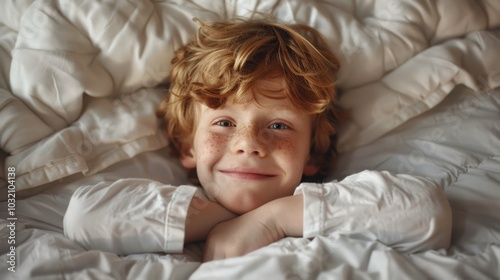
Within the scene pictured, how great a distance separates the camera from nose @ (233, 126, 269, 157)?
1085 mm

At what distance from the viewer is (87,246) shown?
0.94m

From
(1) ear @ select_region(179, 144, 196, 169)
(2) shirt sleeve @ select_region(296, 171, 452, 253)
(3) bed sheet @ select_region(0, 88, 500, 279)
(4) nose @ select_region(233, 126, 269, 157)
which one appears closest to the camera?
(3) bed sheet @ select_region(0, 88, 500, 279)

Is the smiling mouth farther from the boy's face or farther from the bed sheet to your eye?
the bed sheet

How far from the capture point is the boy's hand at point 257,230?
3.16ft

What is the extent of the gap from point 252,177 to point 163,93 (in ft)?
1.37

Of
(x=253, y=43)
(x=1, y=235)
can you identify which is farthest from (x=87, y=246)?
(x=253, y=43)

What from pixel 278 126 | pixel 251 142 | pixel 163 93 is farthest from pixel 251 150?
pixel 163 93

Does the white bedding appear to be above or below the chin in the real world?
above

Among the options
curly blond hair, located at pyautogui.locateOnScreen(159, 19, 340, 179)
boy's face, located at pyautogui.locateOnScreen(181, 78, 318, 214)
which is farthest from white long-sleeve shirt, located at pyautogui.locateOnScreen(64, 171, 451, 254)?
curly blond hair, located at pyautogui.locateOnScreen(159, 19, 340, 179)

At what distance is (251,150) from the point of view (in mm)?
1084

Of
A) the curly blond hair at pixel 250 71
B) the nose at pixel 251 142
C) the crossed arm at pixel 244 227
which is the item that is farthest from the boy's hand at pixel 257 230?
the curly blond hair at pixel 250 71

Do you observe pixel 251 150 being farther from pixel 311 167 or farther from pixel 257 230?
pixel 311 167

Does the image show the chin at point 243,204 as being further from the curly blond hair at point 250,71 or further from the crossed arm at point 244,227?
the curly blond hair at point 250,71

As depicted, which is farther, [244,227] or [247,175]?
[247,175]
